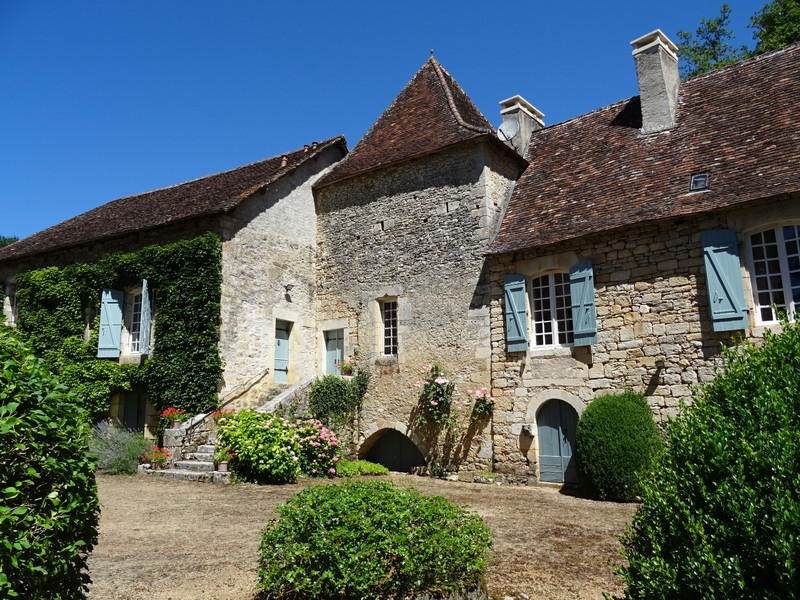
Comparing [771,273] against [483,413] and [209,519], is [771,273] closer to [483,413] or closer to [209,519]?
[483,413]

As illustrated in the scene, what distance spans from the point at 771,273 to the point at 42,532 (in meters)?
9.56

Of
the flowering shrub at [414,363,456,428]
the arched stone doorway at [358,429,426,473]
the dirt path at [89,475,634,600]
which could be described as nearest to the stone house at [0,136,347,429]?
the arched stone doorway at [358,429,426,473]

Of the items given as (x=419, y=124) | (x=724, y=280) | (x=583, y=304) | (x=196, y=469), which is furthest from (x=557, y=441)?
(x=419, y=124)

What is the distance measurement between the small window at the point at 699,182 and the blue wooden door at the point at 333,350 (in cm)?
816

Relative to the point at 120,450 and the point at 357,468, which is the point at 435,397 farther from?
the point at 120,450

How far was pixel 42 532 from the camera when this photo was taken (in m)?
2.73

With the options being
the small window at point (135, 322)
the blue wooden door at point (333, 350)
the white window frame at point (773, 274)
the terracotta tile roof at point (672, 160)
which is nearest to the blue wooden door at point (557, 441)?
the terracotta tile roof at point (672, 160)

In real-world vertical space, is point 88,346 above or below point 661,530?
above

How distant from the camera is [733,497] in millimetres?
2535

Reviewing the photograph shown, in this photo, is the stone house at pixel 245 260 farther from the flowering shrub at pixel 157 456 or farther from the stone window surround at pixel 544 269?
the stone window surround at pixel 544 269

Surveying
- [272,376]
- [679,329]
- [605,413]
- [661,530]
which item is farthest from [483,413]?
[661,530]

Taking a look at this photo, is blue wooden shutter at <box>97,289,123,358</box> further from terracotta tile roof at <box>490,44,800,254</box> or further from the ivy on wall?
terracotta tile roof at <box>490,44,800,254</box>

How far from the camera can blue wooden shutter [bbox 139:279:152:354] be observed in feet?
42.5

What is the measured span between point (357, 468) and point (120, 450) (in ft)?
A: 15.3
